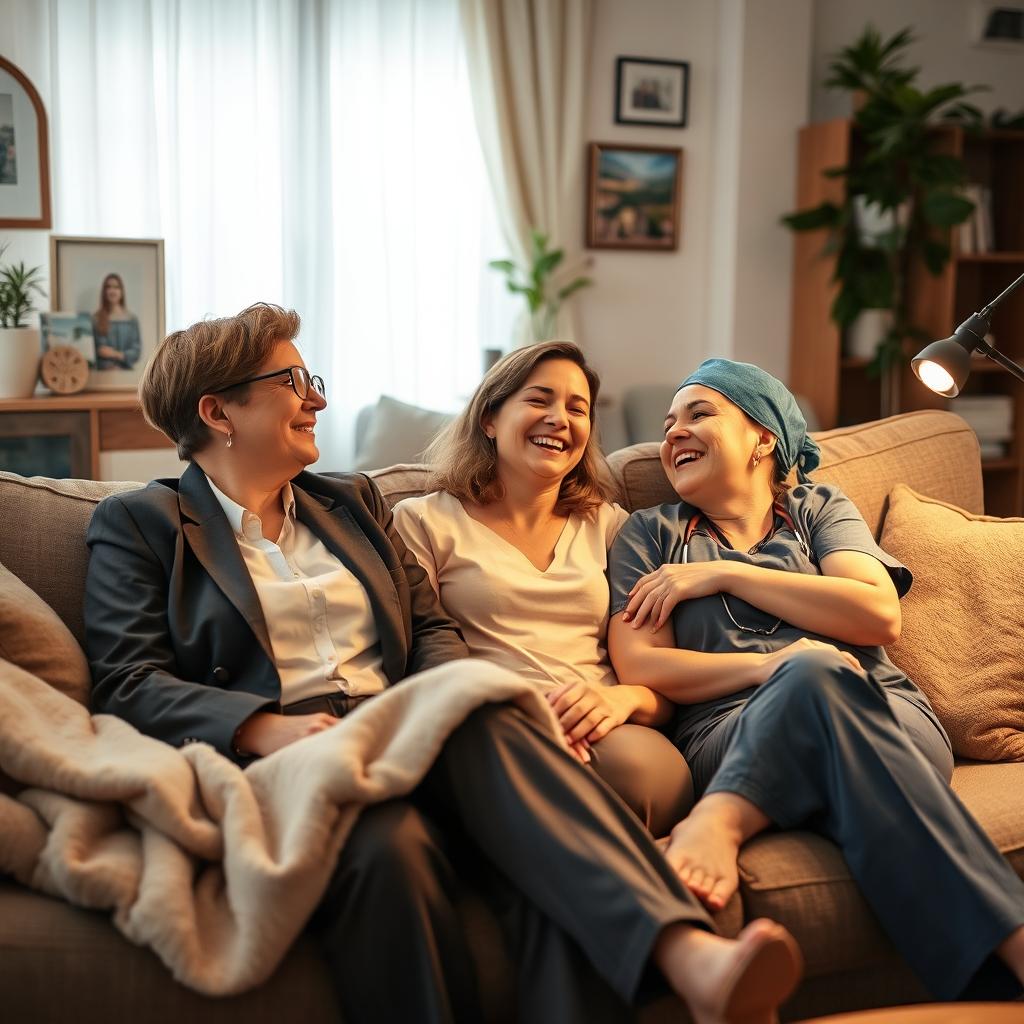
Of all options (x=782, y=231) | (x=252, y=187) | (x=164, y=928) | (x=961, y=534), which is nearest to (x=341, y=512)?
(x=164, y=928)

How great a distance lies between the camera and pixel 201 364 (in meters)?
1.87

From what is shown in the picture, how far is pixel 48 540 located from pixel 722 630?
111 cm

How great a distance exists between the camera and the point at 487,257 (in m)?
4.73

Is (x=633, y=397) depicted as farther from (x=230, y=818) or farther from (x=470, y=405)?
(x=230, y=818)

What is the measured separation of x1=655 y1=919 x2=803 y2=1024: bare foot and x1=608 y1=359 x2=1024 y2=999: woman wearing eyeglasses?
7.2 inches

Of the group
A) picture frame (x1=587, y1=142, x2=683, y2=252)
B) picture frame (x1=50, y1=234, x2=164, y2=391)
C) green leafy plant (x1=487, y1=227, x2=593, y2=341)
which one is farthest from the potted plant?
picture frame (x1=587, y1=142, x2=683, y2=252)

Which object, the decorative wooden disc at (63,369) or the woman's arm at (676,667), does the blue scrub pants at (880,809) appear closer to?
the woman's arm at (676,667)

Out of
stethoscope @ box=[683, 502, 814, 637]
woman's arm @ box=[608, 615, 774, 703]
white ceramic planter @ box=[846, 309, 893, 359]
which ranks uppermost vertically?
white ceramic planter @ box=[846, 309, 893, 359]

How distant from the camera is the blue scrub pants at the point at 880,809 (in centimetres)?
151

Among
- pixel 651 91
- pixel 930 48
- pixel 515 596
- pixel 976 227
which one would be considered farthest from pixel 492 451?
pixel 930 48

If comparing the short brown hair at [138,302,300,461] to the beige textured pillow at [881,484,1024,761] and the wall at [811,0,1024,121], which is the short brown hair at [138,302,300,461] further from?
the wall at [811,0,1024,121]

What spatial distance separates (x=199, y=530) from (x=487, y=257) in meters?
3.12

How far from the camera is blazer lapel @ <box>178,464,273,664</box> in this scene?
175 centimetres

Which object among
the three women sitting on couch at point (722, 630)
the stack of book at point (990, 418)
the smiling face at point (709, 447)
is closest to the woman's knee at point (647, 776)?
the three women sitting on couch at point (722, 630)
